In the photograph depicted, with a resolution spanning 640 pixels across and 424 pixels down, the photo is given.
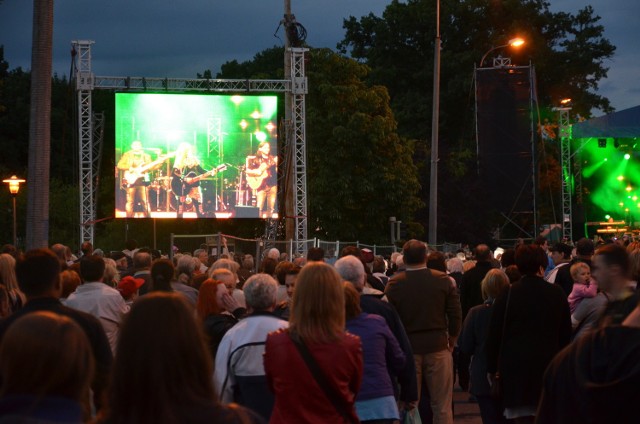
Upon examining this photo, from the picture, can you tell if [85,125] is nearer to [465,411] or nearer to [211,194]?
[211,194]

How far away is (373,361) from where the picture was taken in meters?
7.70

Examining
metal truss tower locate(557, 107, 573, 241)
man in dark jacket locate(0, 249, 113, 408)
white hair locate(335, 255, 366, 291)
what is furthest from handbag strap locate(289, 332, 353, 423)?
metal truss tower locate(557, 107, 573, 241)

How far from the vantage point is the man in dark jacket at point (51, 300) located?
21.9 feet

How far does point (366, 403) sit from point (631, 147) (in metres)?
55.8

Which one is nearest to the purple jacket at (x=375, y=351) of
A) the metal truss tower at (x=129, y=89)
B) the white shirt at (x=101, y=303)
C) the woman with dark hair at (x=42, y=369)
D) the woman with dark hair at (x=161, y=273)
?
the white shirt at (x=101, y=303)

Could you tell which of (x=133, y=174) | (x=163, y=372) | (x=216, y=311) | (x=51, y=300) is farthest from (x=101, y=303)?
(x=133, y=174)

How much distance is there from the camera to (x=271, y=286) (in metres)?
7.52

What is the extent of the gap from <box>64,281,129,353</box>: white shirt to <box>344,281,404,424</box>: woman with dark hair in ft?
7.29

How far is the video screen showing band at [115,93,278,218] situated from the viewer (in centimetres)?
3412

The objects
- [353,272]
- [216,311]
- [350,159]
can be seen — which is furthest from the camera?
[350,159]

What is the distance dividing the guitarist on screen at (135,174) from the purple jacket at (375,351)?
26632 millimetres

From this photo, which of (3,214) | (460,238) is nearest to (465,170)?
(460,238)

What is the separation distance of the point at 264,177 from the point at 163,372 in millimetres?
31362

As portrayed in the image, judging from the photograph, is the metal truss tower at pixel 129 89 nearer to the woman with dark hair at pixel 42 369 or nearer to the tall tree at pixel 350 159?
the tall tree at pixel 350 159
